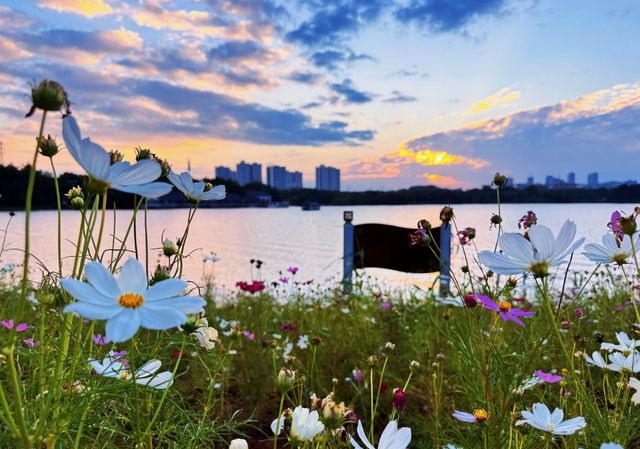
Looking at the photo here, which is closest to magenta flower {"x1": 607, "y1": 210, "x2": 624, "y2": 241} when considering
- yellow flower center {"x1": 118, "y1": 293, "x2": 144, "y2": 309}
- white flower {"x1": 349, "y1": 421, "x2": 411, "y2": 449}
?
white flower {"x1": 349, "y1": 421, "x2": 411, "y2": 449}

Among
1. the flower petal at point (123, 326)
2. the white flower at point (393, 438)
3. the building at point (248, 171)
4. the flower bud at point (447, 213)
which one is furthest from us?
the building at point (248, 171)

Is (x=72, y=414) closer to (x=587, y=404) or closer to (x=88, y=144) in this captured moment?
(x=88, y=144)

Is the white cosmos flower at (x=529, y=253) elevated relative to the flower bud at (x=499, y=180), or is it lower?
lower

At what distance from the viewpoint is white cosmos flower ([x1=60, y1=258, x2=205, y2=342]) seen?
37 centimetres

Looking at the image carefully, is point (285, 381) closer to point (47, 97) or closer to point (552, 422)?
point (552, 422)

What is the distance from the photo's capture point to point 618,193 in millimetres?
9891

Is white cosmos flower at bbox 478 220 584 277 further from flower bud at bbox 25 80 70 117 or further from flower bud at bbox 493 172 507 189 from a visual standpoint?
flower bud at bbox 493 172 507 189

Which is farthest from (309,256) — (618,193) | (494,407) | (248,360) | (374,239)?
(494,407)

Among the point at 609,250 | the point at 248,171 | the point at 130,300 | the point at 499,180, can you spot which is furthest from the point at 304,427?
the point at 248,171

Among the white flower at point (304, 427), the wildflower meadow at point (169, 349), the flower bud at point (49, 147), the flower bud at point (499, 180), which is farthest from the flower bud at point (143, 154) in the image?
the flower bud at point (499, 180)

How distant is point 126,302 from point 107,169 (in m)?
0.13

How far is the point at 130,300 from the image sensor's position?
1.40ft

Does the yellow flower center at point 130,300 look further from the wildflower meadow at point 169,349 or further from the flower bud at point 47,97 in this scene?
the flower bud at point 47,97

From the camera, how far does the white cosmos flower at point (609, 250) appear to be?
2.69 feet
